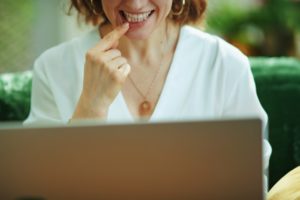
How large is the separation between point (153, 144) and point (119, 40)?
752 millimetres

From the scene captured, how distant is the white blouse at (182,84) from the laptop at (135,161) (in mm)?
613

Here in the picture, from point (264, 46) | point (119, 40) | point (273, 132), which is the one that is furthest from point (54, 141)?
point (264, 46)

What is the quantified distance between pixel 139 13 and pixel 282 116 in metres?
0.54

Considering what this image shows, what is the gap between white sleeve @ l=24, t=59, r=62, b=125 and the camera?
61.1 inches

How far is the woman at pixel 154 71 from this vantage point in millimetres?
1475

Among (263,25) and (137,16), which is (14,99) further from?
(263,25)

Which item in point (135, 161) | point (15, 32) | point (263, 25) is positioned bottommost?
point (263, 25)

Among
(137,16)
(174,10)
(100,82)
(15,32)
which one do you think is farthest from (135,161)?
(15,32)

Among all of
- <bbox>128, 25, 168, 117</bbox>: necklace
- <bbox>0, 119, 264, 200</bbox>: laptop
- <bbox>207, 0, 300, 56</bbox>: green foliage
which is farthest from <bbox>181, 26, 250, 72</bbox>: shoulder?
<bbox>207, 0, 300, 56</bbox>: green foliage

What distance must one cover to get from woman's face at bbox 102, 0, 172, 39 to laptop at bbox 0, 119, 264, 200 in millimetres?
613

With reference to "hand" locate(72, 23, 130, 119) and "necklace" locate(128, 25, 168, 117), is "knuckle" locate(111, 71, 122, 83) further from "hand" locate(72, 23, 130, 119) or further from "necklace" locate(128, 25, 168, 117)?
"necklace" locate(128, 25, 168, 117)

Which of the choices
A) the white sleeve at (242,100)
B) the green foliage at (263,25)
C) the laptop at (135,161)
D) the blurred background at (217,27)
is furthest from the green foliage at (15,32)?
the laptop at (135,161)

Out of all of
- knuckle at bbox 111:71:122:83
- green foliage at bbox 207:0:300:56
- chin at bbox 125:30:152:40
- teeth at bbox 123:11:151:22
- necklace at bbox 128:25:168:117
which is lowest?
green foliage at bbox 207:0:300:56

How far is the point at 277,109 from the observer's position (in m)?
1.77
